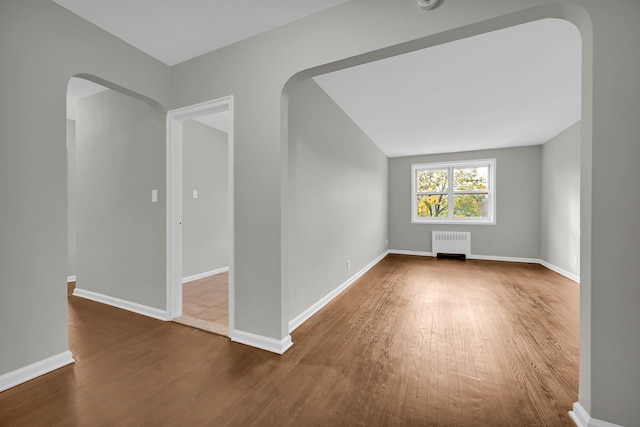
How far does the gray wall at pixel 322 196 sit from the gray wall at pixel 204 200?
7.63 feet

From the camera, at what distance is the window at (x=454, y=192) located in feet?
19.9

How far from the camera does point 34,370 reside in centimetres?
173

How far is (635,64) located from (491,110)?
2.69 metres

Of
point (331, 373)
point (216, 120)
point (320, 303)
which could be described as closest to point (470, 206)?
point (320, 303)

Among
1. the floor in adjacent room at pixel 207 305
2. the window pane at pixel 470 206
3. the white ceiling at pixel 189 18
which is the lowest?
the floor in adjacent room at pixel 207 305

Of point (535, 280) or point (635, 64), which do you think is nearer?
point (635, 64)

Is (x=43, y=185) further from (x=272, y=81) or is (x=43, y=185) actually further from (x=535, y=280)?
(x=535, y=280)

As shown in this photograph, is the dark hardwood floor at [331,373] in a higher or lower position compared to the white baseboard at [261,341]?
lower

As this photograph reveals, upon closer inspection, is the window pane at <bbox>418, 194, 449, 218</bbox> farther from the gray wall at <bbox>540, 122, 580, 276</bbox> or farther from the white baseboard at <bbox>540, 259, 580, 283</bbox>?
the white baseboard at <bbox>540, 259, 580, 283</bbox>

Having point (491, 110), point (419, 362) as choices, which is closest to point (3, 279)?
point (419, 362)

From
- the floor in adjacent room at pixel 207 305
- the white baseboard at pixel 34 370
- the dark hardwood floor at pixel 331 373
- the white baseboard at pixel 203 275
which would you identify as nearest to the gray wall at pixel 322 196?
the dark hardwood floor at pixel 331 373

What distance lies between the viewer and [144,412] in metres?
1.43

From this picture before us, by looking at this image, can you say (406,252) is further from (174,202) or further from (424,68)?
(174,202)

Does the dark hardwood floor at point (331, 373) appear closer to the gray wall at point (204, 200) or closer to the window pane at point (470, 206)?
the gray wall at point (204, 200)
